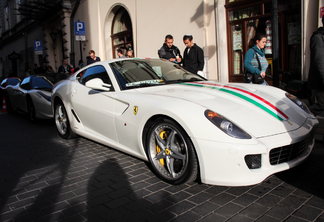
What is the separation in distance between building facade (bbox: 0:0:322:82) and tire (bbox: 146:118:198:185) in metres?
4.43

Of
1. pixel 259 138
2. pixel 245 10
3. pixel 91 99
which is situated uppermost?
pixel 245 10

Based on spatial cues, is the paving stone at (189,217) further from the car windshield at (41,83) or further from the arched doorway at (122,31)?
the arched doorway at (122,31)

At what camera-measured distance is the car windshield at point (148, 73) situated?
4066 mm

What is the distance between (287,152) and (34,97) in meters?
6.40

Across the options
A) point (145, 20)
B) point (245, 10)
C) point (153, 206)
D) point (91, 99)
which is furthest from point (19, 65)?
point (153, 206)

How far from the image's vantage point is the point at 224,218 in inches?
97.7

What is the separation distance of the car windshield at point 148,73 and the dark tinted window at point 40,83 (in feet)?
12.8

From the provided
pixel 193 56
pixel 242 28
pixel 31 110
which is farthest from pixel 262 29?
pixel 31 110

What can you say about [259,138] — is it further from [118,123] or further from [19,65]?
[19,65]

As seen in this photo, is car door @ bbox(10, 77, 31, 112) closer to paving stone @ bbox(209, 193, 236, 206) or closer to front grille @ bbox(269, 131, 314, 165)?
paving stone @ bbox(209, 193, 236, 206)

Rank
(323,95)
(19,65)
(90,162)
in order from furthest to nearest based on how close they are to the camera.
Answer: (19,65)
(323,95)
(90,162)

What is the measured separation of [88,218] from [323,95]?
5194 mm

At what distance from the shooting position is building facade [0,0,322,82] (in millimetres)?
8477

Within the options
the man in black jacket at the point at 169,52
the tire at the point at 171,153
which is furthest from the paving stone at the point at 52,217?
the man in black jacket at the point at 169,52
